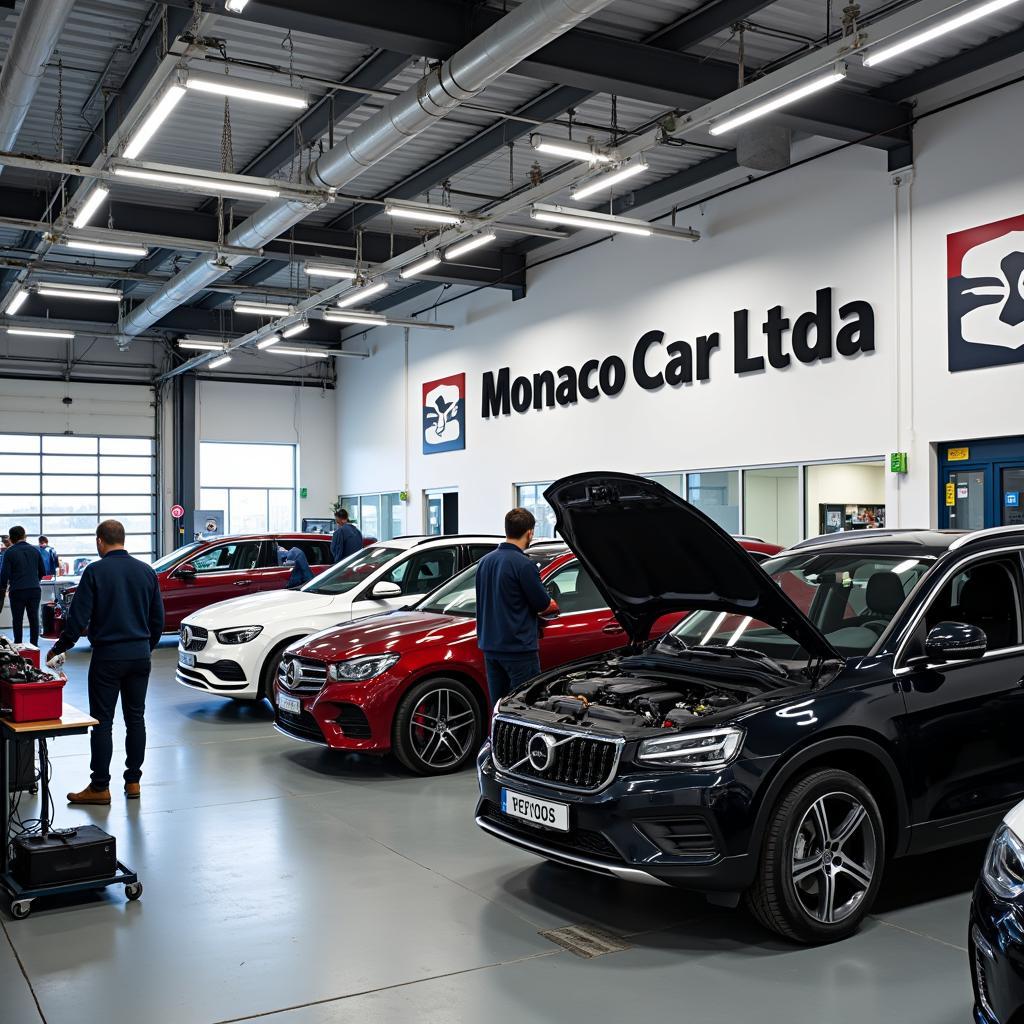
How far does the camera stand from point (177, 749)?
8.29m

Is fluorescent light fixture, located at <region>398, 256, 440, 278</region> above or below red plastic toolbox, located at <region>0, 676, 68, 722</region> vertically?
above

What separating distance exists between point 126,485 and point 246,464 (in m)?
2.85

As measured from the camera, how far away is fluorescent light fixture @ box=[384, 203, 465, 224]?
12.2m

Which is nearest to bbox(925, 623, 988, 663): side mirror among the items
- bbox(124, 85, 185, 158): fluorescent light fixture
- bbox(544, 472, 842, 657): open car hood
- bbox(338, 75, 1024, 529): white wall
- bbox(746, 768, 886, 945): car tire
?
bbox(544, 472, 842, 657): open car hood

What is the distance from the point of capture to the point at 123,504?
25.7 metres

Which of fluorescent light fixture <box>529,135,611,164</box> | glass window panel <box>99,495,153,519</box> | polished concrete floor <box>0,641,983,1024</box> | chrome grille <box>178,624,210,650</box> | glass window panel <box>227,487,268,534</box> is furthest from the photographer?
glass window panel <box>227,487,268,534</box>

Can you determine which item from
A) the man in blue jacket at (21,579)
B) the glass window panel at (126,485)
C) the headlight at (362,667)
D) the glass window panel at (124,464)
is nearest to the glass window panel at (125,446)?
the glass window panel at (124,464)

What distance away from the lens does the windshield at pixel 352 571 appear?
1004 cm

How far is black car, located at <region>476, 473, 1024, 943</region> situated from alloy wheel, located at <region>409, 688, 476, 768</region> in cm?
216

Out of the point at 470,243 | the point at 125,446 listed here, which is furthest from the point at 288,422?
the point at 470,243

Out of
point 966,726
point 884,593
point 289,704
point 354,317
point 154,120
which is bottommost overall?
point 289,704

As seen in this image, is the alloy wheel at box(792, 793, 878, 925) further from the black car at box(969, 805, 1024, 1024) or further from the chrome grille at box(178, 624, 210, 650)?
the chrome grille at box(178, 624, 210, 650)

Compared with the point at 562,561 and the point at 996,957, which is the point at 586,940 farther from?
the point at 562,561

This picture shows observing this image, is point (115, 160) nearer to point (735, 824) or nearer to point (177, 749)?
point (177, 749)
